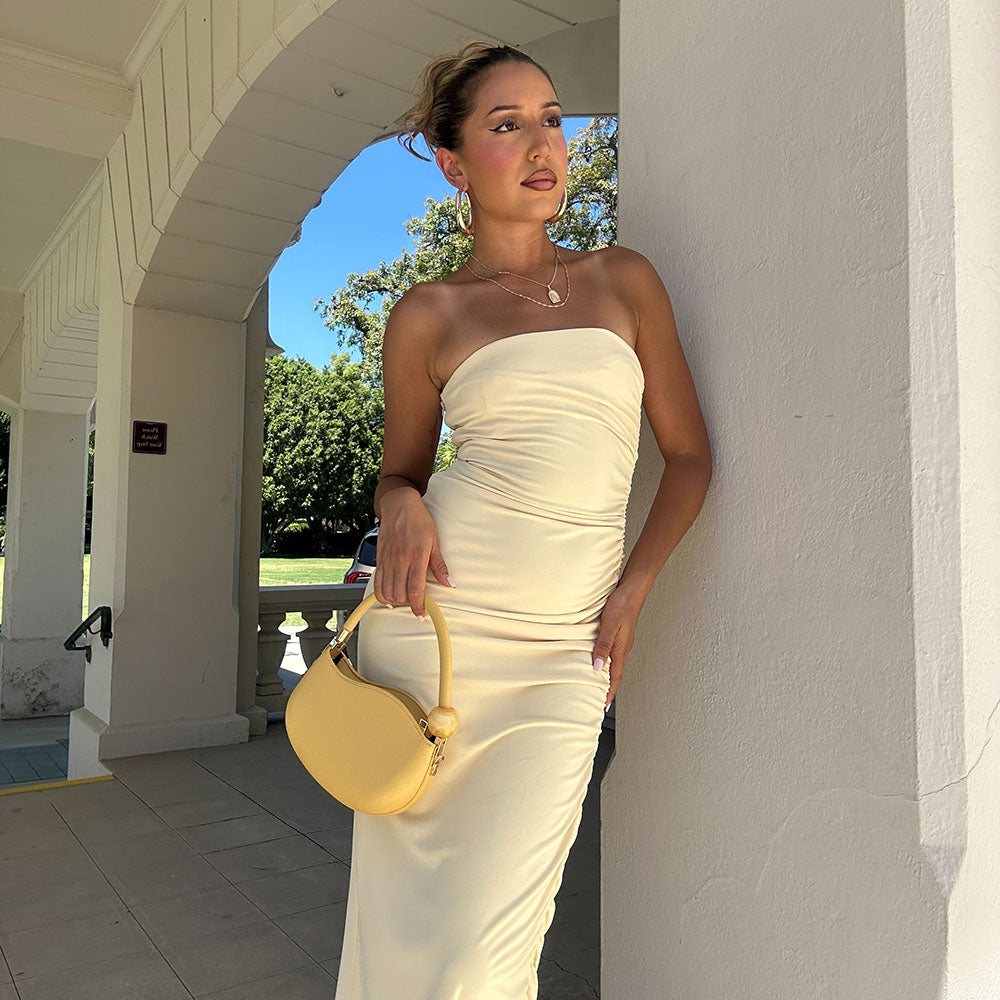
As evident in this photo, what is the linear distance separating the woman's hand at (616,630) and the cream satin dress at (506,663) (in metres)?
0.02

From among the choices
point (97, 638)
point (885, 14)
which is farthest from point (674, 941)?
point (97, 638)

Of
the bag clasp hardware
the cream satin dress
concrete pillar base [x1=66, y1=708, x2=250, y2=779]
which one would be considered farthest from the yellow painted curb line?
the bag clasp hardware

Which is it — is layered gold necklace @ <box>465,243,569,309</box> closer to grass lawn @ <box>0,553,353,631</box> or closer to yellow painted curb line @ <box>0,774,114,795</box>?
yellow painted curb line @ <box>0,774,114,795</box>

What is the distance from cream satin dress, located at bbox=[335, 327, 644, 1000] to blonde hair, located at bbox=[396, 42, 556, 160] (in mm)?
452

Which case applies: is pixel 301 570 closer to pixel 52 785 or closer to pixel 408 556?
pixel 52 785

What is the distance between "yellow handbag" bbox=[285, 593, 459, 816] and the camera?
1330 millimetres

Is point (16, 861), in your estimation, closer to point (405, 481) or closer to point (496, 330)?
point (405, 481)

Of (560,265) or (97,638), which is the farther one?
(97,638)

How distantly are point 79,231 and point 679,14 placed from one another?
7083 mm

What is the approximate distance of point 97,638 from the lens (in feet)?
18.9

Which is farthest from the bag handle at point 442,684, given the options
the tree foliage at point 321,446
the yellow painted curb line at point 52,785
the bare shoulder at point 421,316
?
the tree foliage at point 321,446

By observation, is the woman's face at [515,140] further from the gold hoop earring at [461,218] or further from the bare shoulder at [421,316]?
the bare shoulder at [421,316]

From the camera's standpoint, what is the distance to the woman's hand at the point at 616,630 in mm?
1459

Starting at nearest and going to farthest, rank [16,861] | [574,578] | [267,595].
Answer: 1. [574,578]
2. [16,861]
3. [267,595]
